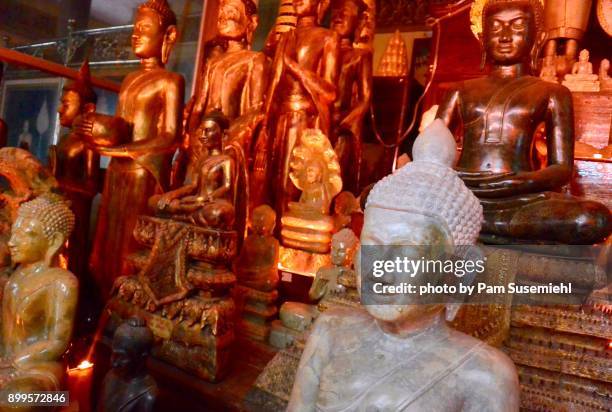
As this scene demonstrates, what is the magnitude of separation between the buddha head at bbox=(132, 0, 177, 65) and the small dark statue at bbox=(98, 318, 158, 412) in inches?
101

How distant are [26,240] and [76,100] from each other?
267 cm

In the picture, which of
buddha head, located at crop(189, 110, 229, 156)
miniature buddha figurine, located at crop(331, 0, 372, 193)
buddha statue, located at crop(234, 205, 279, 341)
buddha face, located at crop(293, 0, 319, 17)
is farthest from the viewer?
miniature buddha figurine, located at crop(331, 0, 372, 193)

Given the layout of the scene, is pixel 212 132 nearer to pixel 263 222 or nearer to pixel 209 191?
pixel 209 191

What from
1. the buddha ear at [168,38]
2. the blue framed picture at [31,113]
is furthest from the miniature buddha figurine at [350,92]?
the blue framed picture at [31,113]

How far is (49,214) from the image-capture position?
1.95 m

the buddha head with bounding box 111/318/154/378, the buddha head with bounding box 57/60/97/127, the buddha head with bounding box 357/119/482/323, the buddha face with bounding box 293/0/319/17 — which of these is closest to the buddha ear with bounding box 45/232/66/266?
the buddha head with bounding box 111/318/154/378

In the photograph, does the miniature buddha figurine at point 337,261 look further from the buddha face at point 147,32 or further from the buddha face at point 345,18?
the buddha face at point 345,18

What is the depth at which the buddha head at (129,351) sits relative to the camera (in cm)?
178

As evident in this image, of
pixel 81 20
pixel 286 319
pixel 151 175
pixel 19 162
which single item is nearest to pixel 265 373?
pixel 286 319

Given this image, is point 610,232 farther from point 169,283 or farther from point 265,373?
point 169,283

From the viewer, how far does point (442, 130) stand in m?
1.12

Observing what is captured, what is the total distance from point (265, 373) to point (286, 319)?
0.92m

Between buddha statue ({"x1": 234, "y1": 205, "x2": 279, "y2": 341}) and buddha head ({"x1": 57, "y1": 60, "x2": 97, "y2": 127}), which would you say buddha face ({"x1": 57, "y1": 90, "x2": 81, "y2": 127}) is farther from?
buddha statue ({"x1": 234, "y1": 205, "x2": 279, "y2": 341})

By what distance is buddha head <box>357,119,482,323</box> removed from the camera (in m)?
1.02
